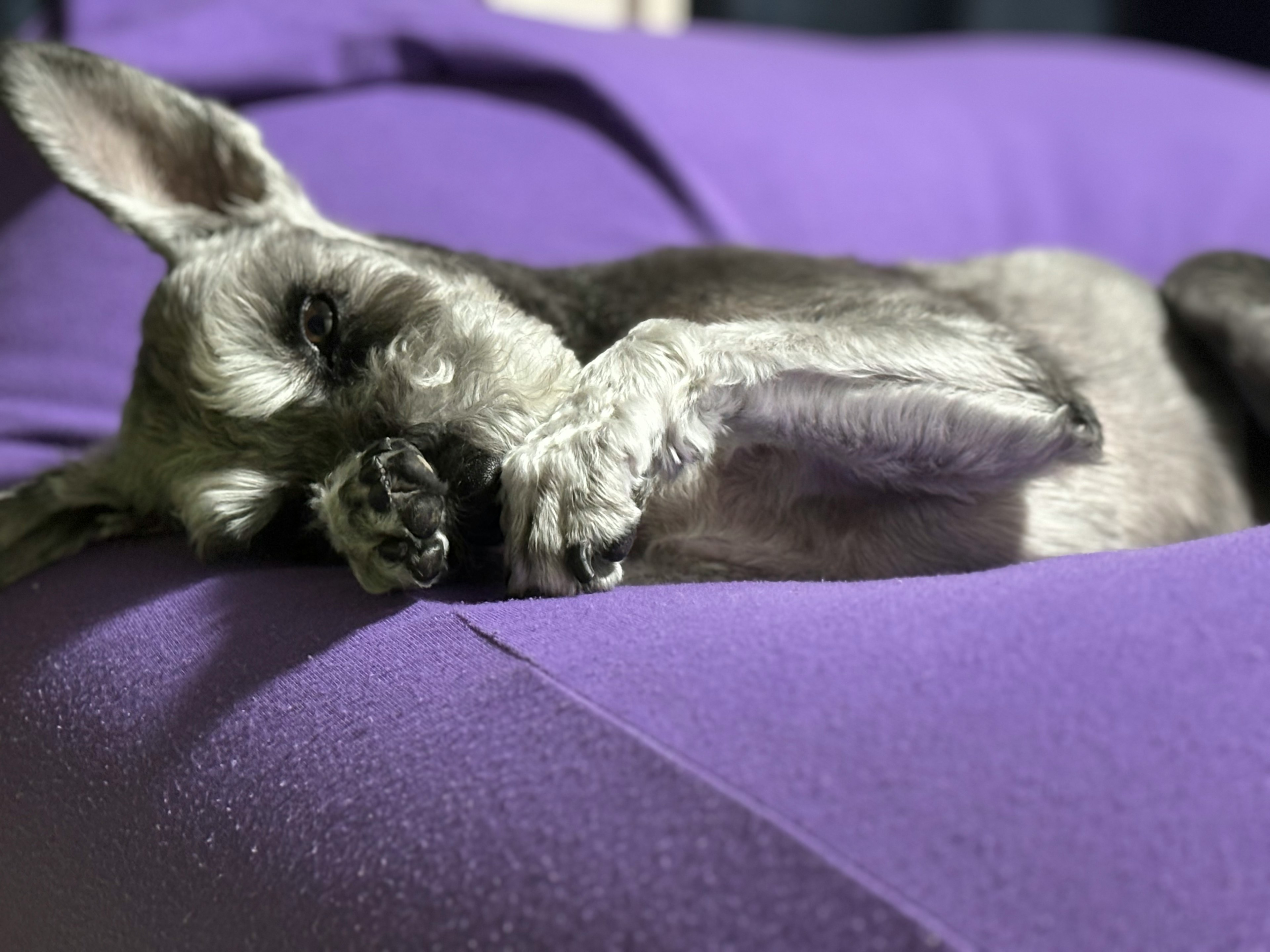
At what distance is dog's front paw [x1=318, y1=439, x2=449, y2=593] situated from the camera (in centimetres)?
145

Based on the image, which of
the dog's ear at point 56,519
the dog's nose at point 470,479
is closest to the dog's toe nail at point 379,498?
the dog's nose at point 470,479

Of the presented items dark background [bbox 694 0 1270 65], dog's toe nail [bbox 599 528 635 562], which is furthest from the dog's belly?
dark background [bbox 694 0 1270 65]

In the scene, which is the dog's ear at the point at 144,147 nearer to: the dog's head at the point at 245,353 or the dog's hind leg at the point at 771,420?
the dog's head at the point at 245,353

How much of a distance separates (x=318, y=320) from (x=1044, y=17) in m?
4.79

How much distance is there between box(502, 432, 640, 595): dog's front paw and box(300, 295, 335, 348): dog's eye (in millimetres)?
500

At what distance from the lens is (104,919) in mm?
1414

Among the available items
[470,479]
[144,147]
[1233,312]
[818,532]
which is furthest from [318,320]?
[1233,312]

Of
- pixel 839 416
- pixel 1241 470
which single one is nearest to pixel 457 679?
pixel 839 416

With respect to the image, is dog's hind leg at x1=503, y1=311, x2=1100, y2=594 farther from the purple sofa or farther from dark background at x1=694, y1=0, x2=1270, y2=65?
dark background at x1=694, y1=0, x2=1270, y2=65

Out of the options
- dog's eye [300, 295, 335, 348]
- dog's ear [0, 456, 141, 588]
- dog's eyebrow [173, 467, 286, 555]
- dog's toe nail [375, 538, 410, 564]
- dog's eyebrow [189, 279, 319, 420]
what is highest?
dog's eye [300, 295, 335, 348]

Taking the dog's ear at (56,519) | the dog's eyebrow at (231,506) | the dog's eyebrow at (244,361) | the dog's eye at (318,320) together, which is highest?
the dog's eye at (318,320)

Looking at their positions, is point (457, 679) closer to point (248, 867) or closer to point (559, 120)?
point (248, 867)

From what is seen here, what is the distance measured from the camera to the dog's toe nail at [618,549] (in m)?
1.50

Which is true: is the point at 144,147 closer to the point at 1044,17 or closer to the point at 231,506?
the point at 231,506
